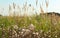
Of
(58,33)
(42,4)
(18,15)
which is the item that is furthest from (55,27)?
(18,15)

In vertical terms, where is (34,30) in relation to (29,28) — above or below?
below

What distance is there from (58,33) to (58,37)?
0.94 ft

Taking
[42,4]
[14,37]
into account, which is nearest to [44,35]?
[14,37]

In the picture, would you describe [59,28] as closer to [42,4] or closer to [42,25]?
[42,25]

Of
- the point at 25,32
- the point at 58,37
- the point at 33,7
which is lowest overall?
the point at 58,37

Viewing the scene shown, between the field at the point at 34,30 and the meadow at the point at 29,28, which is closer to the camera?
the meadow at the point at 29,28

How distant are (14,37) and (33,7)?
2769mm

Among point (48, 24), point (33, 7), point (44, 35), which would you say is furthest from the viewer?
point (33, 7)

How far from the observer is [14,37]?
3.54m

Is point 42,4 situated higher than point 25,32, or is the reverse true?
point 42,4

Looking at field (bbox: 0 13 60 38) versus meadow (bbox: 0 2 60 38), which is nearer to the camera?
meadow (bbox: 0 2 60 38)

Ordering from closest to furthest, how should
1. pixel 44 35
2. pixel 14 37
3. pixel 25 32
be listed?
1. pixel 25 32
2. pixel 14 37
3. pixel 44 35

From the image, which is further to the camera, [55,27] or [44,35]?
[55,27]

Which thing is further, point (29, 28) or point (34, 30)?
point (34, 30)
